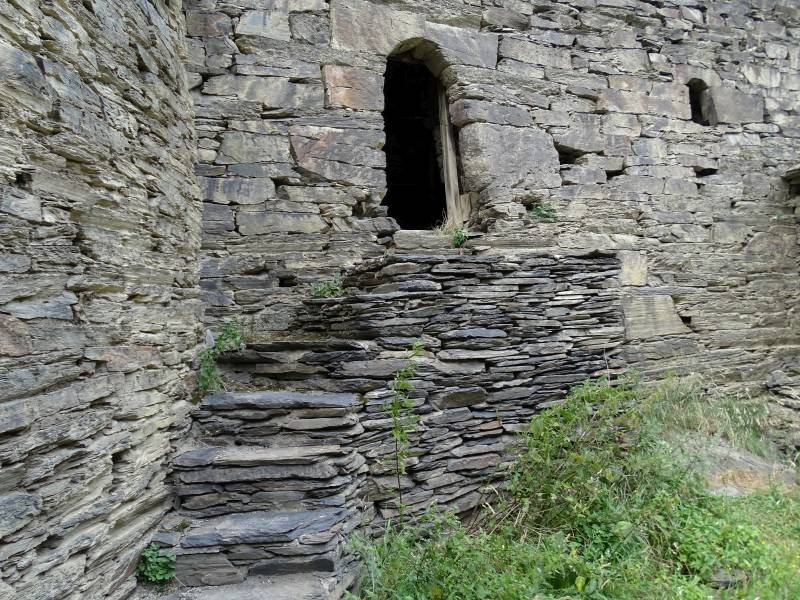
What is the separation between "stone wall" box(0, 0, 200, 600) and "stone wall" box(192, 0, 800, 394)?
3.41 feet

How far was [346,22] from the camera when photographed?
15.1 feet

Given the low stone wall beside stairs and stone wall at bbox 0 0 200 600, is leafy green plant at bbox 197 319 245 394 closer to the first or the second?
the low stone wall beside stairs

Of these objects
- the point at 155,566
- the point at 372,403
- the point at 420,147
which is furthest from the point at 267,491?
the point at 420,147

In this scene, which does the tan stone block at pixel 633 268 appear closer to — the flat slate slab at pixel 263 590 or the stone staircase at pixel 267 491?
the stone staircase at pixel 267 491

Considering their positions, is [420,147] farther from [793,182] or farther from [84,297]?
[84,297]

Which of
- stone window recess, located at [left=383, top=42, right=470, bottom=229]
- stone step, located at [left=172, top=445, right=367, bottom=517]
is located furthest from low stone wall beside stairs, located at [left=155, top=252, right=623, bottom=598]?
stone window recess, located at [left=383, top=42, right=470, bottom=229]

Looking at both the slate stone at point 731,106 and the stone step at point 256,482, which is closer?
the stone step at point 256,482

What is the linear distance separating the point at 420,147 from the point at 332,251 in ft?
13.1

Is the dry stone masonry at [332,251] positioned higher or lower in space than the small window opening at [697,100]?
lower

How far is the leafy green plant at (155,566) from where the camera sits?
2.65 meters

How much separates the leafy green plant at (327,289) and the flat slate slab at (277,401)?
108 centimetres

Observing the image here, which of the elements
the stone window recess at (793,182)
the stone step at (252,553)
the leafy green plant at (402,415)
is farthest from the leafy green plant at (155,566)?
the stone window recess at (793,182)

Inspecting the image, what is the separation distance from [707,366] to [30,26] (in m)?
6.10

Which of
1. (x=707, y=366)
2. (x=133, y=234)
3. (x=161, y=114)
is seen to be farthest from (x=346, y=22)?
(x=707, y=366)
